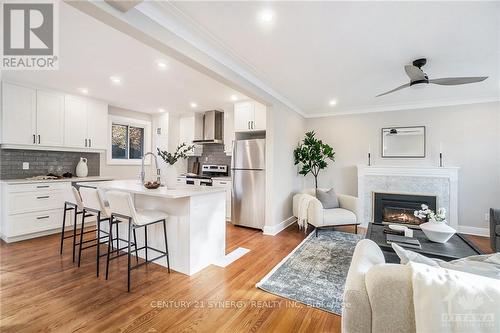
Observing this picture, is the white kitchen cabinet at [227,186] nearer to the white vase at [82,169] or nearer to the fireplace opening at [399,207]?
the white vase at [82,169]

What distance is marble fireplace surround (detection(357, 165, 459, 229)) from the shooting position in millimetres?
4117

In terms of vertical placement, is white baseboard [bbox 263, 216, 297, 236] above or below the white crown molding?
below

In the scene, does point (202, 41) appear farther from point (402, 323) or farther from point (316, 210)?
point (316, 210)

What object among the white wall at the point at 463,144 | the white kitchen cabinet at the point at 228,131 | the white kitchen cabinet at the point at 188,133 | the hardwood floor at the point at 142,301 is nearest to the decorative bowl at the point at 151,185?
the hardwood floor at the point at 142,301

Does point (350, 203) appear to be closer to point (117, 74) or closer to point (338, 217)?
point (338, 217)

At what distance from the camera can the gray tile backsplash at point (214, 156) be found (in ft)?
18.3

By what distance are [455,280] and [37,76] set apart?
5.07 metres

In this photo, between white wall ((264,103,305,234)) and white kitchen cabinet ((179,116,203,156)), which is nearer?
white wall ((264,103,305,234))

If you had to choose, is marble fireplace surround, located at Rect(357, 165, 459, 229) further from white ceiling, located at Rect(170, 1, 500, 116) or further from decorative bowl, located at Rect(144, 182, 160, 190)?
decorative bowl, located at Rect(144, 182, 160, 190)

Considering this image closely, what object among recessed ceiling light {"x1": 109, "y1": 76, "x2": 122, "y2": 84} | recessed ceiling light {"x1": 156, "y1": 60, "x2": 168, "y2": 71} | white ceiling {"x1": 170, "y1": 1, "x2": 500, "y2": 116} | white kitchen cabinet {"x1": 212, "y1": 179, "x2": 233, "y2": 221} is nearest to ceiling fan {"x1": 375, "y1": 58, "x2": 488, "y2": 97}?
white ceiling {"x1": 170, "y1": 1, "x2": 500, "y2": 116}

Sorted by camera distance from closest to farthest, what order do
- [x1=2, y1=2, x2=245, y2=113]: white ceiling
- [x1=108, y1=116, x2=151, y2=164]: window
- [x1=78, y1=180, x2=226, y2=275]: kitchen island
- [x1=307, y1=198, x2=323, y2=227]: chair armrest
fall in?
1. [x1=2, y1=2, x2=245, y2=113]: white ceiling
2. [x1=78, y1=180, x2=226, y2=275]: kitchen island
3. [x1=307, y1=198, x2=323, y2=227]: chair armrest
4. [x1=108, y1=116, x2=151, y2=164]: window

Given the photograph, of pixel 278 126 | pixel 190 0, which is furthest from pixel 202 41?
pixel 278 126

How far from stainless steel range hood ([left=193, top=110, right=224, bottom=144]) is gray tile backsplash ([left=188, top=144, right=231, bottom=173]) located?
311 millimetres

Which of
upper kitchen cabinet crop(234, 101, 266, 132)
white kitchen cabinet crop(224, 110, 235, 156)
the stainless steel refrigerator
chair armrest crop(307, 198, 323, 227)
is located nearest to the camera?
chair armrest crop(307, 198, 323, 227)
